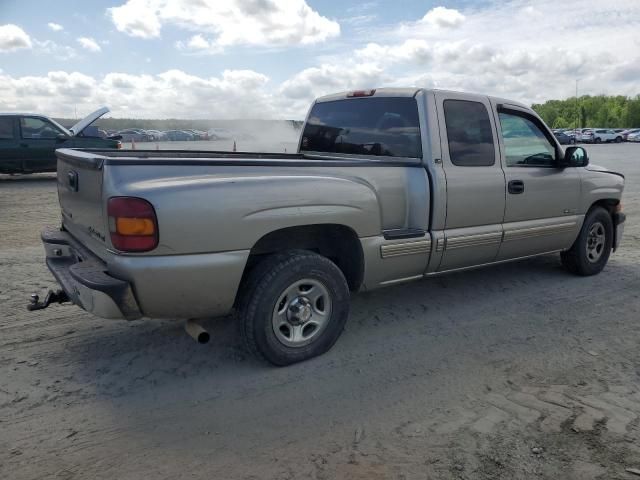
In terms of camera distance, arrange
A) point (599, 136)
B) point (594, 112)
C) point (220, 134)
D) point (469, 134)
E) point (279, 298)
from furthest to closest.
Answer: point (594, 112)
point (599, 136)
point (220, 134)
point (469, 134)
point (279, 298)

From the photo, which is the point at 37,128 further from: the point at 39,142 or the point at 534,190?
the point at 534,190

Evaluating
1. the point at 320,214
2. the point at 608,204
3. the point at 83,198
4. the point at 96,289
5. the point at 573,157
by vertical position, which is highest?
the point at 573,157

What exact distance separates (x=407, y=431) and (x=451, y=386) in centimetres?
61

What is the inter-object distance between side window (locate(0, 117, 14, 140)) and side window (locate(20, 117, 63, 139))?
9.3 inches

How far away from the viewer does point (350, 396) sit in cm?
327

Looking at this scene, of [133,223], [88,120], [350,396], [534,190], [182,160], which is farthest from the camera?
[88,120]

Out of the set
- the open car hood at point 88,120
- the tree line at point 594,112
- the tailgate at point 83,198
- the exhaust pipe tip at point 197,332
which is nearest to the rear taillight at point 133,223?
the tailgate at point 83,198

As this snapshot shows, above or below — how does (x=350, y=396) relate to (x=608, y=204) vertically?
below

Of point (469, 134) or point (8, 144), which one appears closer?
A: point (469, 134)

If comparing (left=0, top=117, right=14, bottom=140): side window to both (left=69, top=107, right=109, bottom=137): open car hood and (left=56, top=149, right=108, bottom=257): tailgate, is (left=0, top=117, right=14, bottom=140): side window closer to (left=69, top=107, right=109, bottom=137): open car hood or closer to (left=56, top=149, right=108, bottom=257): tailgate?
(left=69, top=107, right=109, bottom=137): open car hood

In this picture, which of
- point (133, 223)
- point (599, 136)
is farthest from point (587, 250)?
point (599, 136)

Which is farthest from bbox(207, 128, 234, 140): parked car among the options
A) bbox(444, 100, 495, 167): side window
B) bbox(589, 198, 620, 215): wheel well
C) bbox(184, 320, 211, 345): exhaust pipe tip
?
bbox(184, 320, 211, 345): exhaust pipe tip

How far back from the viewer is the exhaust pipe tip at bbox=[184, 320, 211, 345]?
3264 mm

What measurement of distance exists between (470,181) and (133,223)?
2727 millimetres
